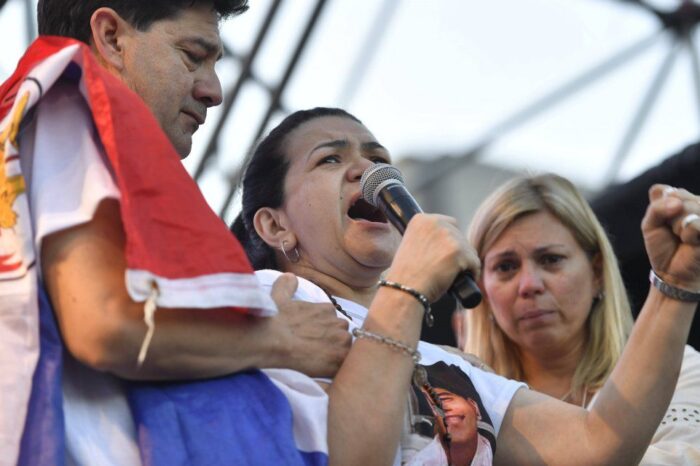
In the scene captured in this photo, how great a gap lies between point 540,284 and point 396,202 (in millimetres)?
1152

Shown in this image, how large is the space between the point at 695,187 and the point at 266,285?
1757mm

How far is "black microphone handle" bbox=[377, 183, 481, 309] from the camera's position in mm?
1769

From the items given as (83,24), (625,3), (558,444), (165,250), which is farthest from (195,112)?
(625,3)

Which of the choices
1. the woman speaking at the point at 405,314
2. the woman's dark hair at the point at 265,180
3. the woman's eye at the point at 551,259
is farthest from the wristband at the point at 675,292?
the woman's eye at the point at 551,259

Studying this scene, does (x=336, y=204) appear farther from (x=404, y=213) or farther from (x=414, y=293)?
(x=414, y=293)

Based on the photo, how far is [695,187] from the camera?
3359mm

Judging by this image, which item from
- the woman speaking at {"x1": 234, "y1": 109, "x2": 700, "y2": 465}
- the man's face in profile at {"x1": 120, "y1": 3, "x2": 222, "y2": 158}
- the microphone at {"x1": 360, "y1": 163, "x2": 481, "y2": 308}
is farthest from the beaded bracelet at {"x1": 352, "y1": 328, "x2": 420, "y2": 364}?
the man's face in profile at {"x1": 120, "y1": 3, "x2": 222, "y2": 158}

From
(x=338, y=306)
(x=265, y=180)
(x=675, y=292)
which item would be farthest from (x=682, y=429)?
(x=265, y=180)

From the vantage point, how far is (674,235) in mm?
1984

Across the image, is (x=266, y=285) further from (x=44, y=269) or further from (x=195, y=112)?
(x=44, y=269)

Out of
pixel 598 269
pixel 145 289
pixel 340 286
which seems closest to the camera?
pixel 145 289

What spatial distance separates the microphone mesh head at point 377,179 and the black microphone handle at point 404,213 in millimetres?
21

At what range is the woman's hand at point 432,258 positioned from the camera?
1.78 meters

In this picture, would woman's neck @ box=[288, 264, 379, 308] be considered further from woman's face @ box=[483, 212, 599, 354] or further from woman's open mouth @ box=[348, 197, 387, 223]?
woman's face @ box=[483, 212, 599, 354]
